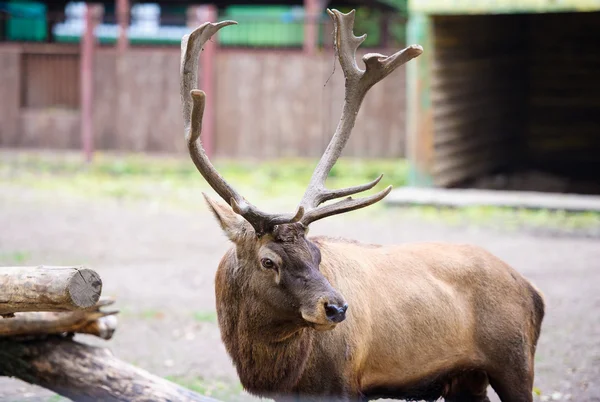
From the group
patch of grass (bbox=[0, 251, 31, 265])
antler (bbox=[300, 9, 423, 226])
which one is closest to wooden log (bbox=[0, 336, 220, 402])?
antler (bbox=[300, 9, 423, 226])

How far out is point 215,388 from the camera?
6.18 metres

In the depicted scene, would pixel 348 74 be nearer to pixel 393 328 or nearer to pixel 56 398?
pixel 393 328

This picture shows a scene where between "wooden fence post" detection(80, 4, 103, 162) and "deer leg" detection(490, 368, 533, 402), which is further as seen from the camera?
"wooden fence post" detection(80, 4, 103, 162)

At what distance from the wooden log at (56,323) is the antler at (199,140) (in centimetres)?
121

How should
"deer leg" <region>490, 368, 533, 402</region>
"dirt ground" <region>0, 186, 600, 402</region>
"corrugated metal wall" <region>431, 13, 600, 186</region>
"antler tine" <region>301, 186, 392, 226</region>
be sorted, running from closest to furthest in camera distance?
1. "antler tine" <region>301, 186, 392, 226</region>
2. "deer leg" <region>490, 368, 533, 402</region>
3. "dirt ground" <region>0, 186, 600, 402</region>
4. "corrugated metal wall" <region>431, 13, 600, 186</region>

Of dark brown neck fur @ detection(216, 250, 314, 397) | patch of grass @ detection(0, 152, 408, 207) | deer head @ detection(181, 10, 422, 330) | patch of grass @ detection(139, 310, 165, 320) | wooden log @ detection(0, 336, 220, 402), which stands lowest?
patch of grass @ detection(0, 152, 408, 207)

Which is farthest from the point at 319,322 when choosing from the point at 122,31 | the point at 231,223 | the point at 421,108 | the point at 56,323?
the point at 122,31

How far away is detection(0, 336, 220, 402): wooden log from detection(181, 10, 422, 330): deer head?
37.8 inches

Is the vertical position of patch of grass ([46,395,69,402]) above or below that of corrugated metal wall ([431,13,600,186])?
below

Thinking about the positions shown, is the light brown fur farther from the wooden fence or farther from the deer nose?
the wooden fence

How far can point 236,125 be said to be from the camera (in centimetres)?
1786

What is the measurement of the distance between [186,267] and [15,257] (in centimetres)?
170

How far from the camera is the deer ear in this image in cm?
470

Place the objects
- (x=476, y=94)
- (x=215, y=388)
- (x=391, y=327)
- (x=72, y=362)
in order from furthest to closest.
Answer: (x=476, y=94)
(x=215, y=388)
(x=72, y=362)
(x=391, y=327)
